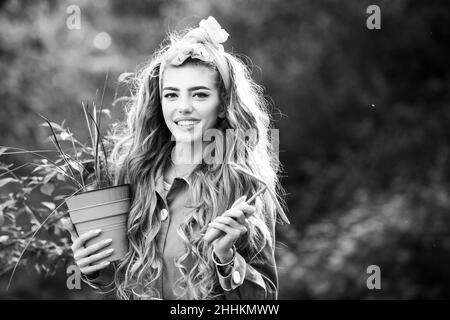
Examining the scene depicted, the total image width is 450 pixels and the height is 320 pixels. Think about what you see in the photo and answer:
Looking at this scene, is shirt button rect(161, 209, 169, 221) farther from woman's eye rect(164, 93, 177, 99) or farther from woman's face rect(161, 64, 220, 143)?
woman's eye rect(164, 93, 177, 99)

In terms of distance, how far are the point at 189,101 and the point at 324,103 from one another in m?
4.96

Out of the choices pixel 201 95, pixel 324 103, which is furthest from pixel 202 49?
pixel 324 103

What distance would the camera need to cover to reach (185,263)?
1876mm

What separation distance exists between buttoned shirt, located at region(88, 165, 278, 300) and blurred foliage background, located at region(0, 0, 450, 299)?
2855 mm

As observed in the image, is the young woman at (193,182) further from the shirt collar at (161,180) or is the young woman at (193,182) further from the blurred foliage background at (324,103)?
the blurred foliage background at (324,103)

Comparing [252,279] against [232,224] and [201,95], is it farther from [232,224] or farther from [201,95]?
[201,95]

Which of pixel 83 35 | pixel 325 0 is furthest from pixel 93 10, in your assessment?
pixel 325 0

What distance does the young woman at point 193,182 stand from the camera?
1851 millimetres

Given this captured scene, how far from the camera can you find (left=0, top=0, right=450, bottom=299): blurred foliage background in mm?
5188

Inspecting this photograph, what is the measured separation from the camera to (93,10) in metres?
6.12

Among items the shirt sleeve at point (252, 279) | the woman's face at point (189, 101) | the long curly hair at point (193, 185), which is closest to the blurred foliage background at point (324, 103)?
the long curly hair at point (193, 185)

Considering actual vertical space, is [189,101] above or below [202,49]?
below

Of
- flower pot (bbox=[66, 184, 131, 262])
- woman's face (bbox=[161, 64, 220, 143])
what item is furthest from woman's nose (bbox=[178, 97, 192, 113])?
flower pot (bbox=[66, 184, 131, 262])

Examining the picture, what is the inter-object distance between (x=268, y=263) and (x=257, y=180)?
23 cm
